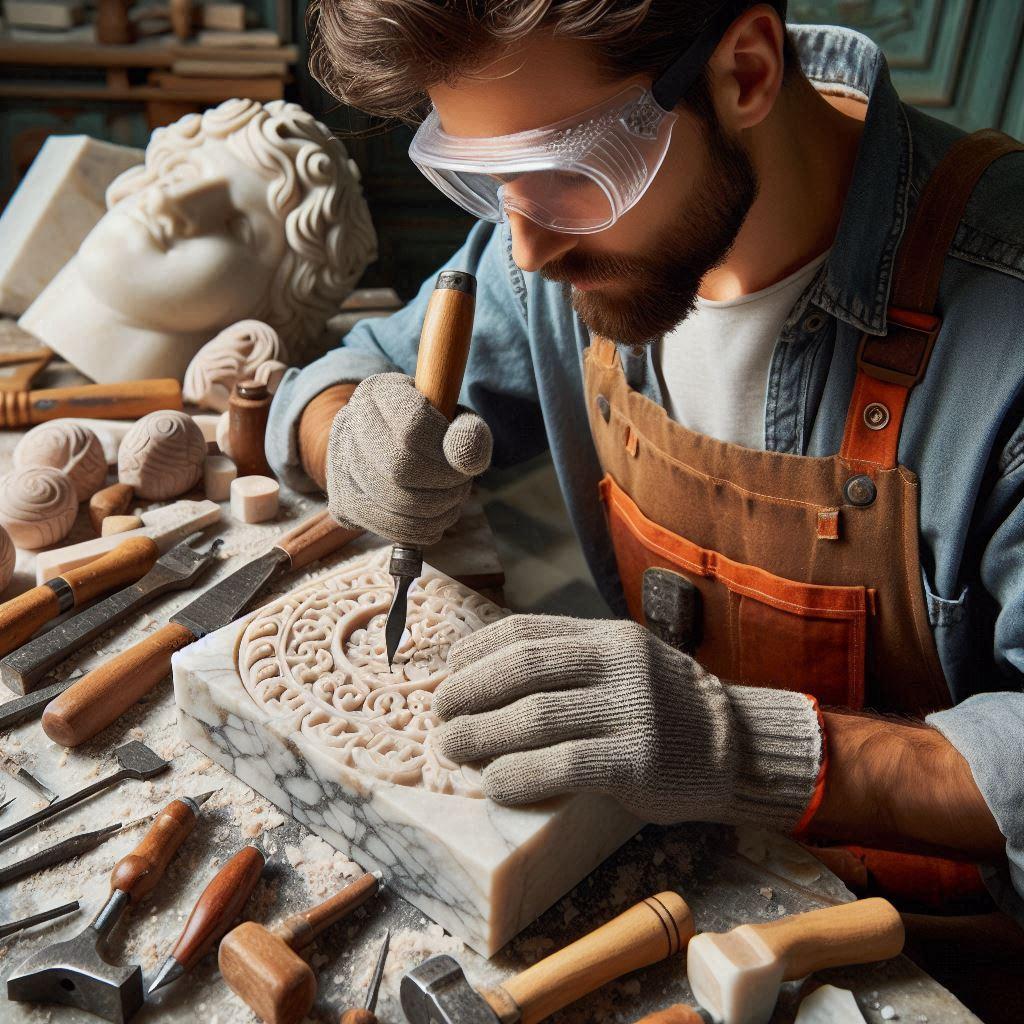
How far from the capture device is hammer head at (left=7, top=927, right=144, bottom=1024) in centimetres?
112

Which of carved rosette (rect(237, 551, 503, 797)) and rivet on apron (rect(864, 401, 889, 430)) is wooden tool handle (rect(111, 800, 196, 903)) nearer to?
carved rosette (rect(237, 551, 503, 797))

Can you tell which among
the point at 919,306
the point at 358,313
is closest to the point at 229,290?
the point at 358,313

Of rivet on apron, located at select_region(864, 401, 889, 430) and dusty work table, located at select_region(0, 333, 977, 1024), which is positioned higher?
rivet on apron, located at select_region(864, 401, 889, 430)

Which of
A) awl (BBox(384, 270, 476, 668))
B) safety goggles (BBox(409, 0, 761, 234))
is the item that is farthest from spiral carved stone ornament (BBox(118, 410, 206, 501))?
safety goggles (BBox(409, 0, 761, 234))

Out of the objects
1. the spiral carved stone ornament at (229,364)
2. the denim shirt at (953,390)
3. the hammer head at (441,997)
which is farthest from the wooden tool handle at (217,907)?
the spiral carved stone ornament at (229,364)

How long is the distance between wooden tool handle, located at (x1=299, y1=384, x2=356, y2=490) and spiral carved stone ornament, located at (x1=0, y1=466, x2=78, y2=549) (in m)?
0.48

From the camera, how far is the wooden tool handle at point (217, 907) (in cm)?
120

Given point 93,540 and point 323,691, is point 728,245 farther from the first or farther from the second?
point 93,540

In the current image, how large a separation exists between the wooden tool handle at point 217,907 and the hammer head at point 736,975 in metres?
0.56

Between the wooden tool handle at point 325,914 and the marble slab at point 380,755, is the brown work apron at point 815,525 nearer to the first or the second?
the marble slab at point 380,755

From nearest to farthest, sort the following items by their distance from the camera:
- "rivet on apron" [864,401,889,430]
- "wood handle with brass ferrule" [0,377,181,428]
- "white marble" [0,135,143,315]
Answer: "rivet on apron" [864,401,889,430] → "wood handle with brass ferrule" [0,377,181,428] → "white marble" [0,135,143,315]

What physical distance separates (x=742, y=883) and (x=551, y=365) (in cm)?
112

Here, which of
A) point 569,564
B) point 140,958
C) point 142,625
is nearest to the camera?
point 140,958

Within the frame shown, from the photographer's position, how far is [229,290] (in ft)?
8.84
